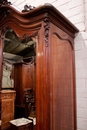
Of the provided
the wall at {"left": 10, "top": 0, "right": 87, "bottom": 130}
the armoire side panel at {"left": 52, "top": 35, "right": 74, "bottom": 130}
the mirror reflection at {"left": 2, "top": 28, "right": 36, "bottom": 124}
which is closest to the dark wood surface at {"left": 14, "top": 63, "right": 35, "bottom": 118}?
the mirror reflection at {"left": 2, "top": 28, "right": 36, "bottom": 124}

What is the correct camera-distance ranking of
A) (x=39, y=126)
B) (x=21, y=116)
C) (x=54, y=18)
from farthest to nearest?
(x=21, y=116)
(x=54, y=18)
(x=39, y=126)

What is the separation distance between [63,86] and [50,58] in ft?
1.33

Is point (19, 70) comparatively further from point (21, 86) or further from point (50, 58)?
point (50, 58)

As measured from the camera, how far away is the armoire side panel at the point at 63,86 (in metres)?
1.16

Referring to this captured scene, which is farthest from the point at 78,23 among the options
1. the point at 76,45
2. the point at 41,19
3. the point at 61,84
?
the point at 61,84

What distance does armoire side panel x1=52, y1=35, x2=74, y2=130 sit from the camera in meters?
1.16

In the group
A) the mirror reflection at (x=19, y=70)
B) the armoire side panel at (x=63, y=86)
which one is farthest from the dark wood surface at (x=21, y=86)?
the armoire side panel at (x=63, y=86)

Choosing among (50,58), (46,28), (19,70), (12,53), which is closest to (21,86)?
(19,70)

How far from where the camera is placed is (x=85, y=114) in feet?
4.23

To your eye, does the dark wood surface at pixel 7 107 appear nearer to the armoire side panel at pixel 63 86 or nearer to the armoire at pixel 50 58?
the armoire at pixel 50 58

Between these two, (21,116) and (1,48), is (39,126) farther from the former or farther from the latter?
(1,48)

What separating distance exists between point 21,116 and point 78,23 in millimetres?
1092

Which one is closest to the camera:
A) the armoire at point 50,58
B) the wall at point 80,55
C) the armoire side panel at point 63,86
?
the armoire at point 50,58

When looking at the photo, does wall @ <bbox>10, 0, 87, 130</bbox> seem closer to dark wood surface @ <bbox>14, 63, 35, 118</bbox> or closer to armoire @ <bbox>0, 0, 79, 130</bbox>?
armoire @ <bbox>0, 0, 79, 130</bbox>
